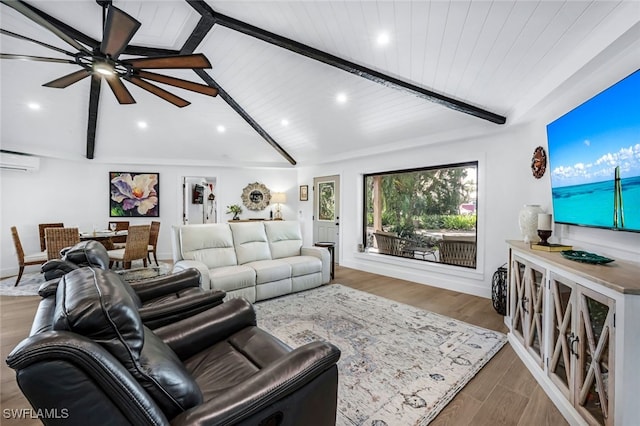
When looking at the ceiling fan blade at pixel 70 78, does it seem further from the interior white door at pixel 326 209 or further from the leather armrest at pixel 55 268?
the interior white door at pixel 326 209

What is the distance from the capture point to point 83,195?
19.9 ft

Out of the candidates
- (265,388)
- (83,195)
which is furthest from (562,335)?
(83,195)

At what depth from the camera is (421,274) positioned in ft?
15.5

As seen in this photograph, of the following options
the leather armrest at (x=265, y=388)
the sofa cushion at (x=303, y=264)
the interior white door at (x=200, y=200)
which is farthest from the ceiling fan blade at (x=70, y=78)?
the interior white door at (x=200, y=200)

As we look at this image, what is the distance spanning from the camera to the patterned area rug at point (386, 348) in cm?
187

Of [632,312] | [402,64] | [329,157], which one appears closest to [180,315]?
[632,312]

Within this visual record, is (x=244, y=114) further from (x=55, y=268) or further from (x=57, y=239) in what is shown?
(x=55, y=268)

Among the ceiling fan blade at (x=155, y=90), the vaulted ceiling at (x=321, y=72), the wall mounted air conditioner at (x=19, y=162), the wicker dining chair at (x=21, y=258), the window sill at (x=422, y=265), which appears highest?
the vaulted ceiling at (x=321, y=72)

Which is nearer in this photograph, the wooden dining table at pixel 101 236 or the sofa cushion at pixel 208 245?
the sofa cushion at pixel 208 245

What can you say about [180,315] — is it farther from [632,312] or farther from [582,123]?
[582,123]

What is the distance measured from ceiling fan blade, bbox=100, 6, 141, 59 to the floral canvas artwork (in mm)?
4939

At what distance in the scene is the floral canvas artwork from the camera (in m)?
6.35

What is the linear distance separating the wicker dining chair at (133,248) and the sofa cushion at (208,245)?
1.82 metres

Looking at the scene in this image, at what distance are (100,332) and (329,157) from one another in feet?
18.6
